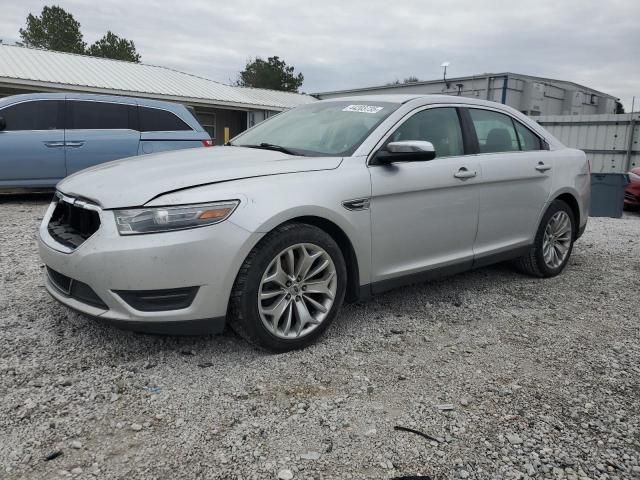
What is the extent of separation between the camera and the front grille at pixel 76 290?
2.78 meters

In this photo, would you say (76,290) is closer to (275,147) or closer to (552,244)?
(275,147)

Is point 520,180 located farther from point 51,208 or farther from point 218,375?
point 51,208

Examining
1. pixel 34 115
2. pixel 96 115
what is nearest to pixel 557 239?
pixel 96 115

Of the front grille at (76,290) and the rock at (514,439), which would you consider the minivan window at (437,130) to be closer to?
the rock at (514,439)

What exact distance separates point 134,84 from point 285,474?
57.4 feet

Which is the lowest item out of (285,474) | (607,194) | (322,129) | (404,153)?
(285,474)

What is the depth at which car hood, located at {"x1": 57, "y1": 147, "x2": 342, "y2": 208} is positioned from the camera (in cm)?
278

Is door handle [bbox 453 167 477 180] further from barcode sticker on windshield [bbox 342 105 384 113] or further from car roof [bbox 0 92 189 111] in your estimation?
car roof [bbox 0 92 189 111]

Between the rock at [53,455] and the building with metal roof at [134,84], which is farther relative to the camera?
the building with metal roof at [134,84]

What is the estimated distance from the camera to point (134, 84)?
1741cm

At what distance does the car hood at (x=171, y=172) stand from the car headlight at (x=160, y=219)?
0.06 metres

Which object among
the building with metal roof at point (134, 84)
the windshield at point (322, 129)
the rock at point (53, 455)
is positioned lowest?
the rock at point (53, 455)

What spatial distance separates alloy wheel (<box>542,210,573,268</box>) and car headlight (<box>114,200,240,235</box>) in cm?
335

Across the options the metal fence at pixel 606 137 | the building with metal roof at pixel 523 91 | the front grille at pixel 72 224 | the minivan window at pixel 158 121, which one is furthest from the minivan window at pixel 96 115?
the metal fence at pixel 606 137
